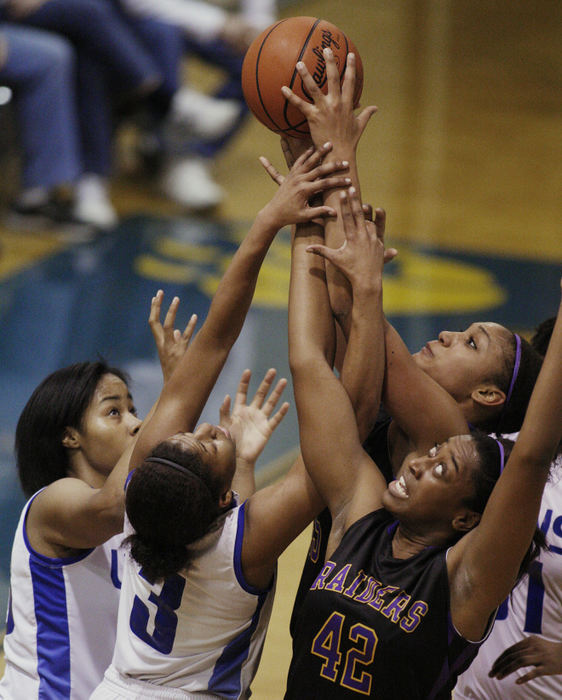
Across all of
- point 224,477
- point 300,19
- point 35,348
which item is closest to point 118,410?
point 224,477

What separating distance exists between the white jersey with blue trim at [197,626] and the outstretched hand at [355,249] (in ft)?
1.88

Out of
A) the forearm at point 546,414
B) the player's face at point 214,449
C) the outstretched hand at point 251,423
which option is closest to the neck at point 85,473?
the outstretched hand at point 251,423

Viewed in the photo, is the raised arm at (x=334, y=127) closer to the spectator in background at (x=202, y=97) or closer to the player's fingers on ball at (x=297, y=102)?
the player's fingers on ball at (x=297, y=102)

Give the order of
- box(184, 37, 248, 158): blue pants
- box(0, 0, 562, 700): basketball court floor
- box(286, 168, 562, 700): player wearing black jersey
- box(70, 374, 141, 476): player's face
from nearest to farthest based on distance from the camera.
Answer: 1. box(286, 168, 562, 700): player wearing black jersey
2. box(70, 374, 141, 476): player's face
3. box(0, 0, 562, 700): basketball court floor
4. box(184, 37, 248, 158): blue pants

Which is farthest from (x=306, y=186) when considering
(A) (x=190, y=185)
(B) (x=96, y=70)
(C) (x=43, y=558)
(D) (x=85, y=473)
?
(A) (x=190, y=185)

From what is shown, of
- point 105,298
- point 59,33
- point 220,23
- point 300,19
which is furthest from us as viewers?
point 220,23

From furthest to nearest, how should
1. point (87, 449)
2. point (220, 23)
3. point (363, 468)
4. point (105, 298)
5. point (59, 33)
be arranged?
point (220, 23) < point (59, 33) < point (105, 298) < point (87, 449) < point (363, 468)

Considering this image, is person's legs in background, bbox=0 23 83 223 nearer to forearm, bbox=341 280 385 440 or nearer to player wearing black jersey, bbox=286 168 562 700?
player wearing black jersey, bbox=286 168 562 700

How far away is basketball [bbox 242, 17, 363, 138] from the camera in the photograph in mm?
2592

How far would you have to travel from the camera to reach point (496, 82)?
10836mm

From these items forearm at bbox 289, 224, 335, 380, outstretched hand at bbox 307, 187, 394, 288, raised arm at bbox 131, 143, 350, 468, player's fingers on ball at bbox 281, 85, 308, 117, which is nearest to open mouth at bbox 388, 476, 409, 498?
forearm at bbox 289, 224, 335, 380

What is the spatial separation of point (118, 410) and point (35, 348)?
2.96m

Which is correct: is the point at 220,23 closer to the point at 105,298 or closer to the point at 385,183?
the point at 385,183

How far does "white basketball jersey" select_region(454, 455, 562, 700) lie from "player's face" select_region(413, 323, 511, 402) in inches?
13.4
